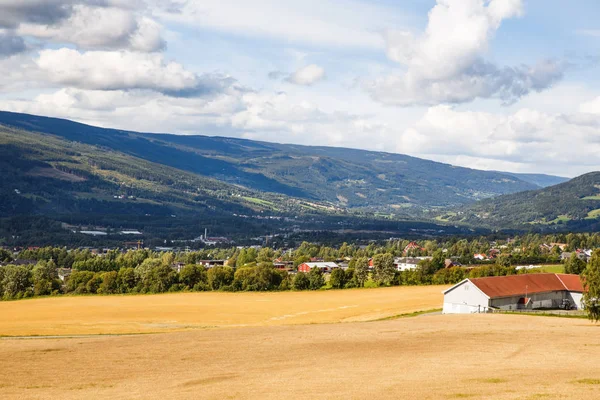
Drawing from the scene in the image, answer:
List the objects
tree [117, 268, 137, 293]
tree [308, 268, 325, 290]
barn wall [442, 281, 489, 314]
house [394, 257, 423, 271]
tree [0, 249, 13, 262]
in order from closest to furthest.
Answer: barn wall [442, 281, 489, 314] → tree [117, 268, 137, 293] → tree [308, 268, 325, 290] → house [394, 257, 423, 271] → tree [0, 249, 13, 262]

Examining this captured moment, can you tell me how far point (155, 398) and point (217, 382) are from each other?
5255 millimetres

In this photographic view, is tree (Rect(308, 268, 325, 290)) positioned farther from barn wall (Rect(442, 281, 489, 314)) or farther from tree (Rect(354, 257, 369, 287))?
barn wall (Rect(442, 281, 489, 314))

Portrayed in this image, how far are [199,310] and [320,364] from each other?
50.9 m

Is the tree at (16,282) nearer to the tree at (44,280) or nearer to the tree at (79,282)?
the tree at (44,280)

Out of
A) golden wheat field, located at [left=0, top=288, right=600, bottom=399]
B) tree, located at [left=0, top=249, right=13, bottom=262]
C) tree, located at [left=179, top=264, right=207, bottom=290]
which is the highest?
golden wheat field, located at [left=0, top=288, right=600, bottom=399]

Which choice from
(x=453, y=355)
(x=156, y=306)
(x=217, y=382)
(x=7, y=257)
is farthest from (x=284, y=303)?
(x=7, y=257)

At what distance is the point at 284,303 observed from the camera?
337ft

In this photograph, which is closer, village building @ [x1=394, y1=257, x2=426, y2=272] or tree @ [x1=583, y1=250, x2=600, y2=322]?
tree @ [x1=583, y1=250, x2=600, y2=322]

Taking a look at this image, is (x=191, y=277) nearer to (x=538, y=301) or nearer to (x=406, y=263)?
(x=538, y=301)

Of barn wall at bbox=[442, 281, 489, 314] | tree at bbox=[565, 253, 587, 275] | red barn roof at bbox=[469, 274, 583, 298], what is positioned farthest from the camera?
tree at bbox=[565, 253, 587, 275]

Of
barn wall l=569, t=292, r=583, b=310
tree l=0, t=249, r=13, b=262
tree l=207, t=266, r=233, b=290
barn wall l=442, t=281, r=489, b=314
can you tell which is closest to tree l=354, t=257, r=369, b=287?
tree l=207, t=266, r=233, b=290

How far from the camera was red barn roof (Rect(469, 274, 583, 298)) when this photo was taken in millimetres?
89062

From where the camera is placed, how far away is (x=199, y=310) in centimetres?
9350

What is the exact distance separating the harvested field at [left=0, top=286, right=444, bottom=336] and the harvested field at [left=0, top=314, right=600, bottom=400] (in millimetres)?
14779
